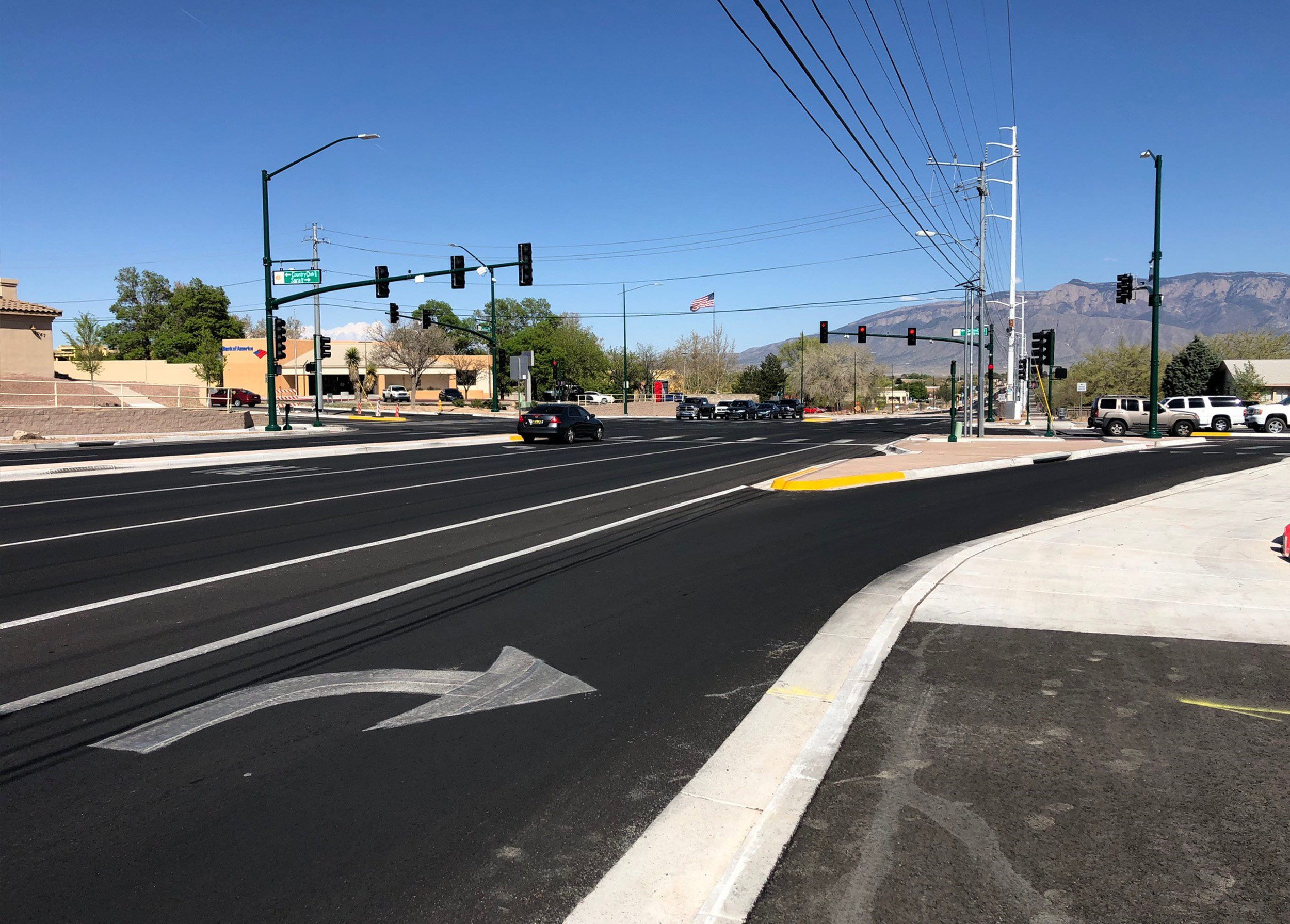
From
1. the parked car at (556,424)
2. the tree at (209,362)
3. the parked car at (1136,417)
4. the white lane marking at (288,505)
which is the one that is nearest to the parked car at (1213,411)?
the parked car at (1136,417)

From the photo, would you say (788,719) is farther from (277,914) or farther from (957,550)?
(957,550)

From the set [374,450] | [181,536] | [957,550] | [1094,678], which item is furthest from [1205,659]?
[374,450]

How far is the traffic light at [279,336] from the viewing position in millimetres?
39625

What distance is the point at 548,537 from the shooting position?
11.2m

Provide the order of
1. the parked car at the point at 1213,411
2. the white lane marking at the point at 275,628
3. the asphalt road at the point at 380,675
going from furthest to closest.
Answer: the parked car at the point at 1213,411, the white lane marking at the point at 275,628, the asphalt road at the point at 380,675

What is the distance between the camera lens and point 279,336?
4059cm

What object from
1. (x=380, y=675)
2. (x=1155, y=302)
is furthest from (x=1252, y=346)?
(x=380, y=675)

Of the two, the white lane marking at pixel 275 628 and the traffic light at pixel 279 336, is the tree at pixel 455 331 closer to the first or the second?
the traffic light at pixel 279 336

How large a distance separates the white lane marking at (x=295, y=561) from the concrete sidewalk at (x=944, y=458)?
12.8 feet

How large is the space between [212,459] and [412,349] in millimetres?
69591

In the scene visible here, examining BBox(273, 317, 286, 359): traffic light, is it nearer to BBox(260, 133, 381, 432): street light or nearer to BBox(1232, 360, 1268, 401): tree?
BBox(260, 133, 381, 432): street light

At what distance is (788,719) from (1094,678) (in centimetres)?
216

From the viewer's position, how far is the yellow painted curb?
56.7 feet

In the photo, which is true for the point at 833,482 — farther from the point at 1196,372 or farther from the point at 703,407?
the point at 1196,372
